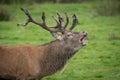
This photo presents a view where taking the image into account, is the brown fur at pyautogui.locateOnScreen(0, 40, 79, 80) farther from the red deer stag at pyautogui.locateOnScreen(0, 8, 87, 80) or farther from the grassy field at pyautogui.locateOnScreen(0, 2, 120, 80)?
the grassy field at pyautogui.locateOnScreen(0, 2, 120, 80)

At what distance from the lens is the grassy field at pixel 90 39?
13.8 metres

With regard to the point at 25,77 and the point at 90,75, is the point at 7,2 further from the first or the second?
the point at 25,77

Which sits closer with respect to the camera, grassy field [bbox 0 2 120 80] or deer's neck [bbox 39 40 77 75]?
deer's neck [bbox 39 40 77 75]

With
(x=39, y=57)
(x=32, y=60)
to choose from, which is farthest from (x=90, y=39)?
(x=32, y=60)

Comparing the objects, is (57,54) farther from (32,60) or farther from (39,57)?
(32,60)

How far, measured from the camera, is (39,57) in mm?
11109

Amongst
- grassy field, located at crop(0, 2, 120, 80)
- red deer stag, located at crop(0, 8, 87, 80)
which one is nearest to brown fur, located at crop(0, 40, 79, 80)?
red deer stag, located at crop(0, 8, 87, 80)

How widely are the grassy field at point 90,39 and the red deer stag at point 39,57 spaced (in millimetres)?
1689

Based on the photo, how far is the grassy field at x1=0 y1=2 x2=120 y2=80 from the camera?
13.8m

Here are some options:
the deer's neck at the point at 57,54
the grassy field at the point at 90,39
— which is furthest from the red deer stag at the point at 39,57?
the grassy field at the point at 90,39

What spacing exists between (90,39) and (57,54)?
318 inches

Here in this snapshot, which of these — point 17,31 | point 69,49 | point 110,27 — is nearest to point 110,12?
point 110,27

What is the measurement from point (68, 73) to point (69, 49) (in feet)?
8.32

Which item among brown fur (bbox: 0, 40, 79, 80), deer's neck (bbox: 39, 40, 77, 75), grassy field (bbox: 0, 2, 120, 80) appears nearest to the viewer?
brown fur (bbox: 0, 40, 79, 80)
